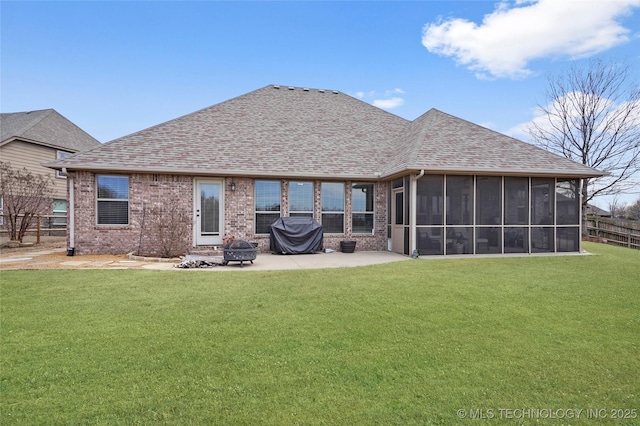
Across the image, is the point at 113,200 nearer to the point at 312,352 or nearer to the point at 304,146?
the point at 304,146

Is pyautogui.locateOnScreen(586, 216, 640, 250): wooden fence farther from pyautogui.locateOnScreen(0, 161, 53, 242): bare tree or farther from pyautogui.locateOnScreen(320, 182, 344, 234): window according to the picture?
pyautogui.locateOnScreen(0, 161, 53, 242): bare tree

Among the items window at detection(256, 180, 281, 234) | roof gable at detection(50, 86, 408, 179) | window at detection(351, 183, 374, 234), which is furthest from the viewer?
window at detection(351, 183, 374, 234)

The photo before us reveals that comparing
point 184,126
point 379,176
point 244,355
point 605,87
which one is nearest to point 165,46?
point 184,126

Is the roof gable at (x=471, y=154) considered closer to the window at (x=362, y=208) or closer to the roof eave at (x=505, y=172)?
the roof eave at (x=505, y=172)

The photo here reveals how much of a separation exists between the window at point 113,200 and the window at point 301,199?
545 cm

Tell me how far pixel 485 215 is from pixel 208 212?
9396 millimetres

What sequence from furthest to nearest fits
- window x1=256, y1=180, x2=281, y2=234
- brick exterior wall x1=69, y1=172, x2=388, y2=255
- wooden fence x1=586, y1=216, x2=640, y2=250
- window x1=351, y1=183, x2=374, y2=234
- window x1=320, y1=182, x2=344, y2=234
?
wooden fence x1=586, y1=216, x2=640, y2=250 → window x1=351, y1=183, x2=374, y2=234 → window x1=320, y1=182, x2=344, y2=234 → window x1=256, y1=180, x2=281, y2=234 → brick exterior wall x1=69, y1=172, x2=388, y2=255

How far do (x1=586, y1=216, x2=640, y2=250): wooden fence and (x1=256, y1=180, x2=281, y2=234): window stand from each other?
50.4 feet

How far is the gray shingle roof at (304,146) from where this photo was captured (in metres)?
11.1

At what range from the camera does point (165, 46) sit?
15.1 metres

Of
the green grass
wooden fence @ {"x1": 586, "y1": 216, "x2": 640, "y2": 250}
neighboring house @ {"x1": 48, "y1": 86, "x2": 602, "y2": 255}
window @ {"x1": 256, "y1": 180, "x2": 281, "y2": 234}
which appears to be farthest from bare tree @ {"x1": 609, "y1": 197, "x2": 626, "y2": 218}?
window @ {"x1": 256, "y1": 180, "x2": 281, "y2": 234}

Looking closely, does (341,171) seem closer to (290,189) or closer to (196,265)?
(290,189)

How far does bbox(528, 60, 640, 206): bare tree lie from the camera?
67.7ft

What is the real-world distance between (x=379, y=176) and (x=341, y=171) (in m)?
1.39
